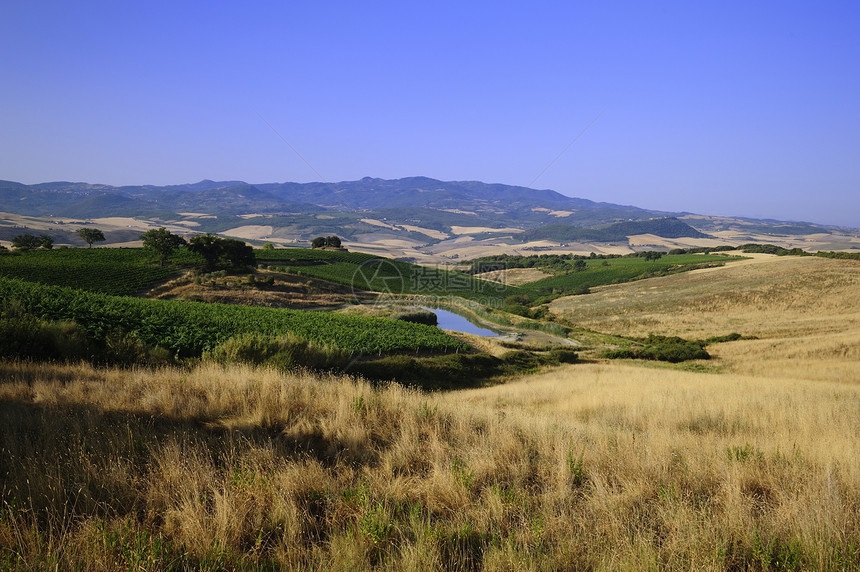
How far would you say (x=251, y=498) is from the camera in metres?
4.01

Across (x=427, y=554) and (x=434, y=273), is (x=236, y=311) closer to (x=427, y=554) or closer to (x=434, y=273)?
(x=427, y=554)

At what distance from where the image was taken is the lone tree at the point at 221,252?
54844 mm

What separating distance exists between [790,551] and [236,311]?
3285 cm

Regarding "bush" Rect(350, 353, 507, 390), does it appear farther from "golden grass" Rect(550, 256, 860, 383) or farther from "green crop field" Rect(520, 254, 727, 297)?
"green crop field" Rect(520, 254, 727, 297)

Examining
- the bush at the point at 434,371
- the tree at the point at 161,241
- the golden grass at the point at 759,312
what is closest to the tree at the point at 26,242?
the tree at the point at 161,241

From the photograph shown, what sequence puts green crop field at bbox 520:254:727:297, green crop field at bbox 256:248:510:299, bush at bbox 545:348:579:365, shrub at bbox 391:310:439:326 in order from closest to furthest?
bush at bbox 545:348:579:365
shrub at bbox 391:310:439:326
green crop field at bbox 256:248:510:299
green crop field at bbox 520:254:727:297

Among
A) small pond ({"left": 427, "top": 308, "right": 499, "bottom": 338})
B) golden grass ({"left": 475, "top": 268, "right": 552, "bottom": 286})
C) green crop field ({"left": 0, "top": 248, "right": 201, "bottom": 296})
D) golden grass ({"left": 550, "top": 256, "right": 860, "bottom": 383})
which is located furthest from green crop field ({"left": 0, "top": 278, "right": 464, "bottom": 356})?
golden grass ({"left": 475, "top": 268, "right": 552, "bottom": 286})

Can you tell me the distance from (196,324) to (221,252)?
35.9m

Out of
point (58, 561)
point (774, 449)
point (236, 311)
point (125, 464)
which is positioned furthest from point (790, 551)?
point (236, 311)

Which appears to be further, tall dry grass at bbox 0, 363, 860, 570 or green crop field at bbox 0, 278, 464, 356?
green crop field at bbox 0, 278, 464, 356

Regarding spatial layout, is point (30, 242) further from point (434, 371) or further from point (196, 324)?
point (434, 371)

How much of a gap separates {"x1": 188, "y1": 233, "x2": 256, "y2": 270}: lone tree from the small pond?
86.8ft

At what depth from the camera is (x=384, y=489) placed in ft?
14.1

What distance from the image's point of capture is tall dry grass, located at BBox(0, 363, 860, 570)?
10.8 ft
